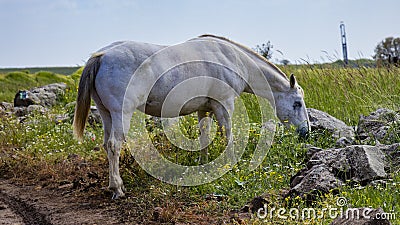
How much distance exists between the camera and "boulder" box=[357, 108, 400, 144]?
6.25 m

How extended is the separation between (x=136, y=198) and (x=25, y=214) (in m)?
1.10

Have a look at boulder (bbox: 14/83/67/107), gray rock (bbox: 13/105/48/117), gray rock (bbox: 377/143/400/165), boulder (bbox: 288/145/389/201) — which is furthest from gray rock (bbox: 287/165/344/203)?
boulder (bbox: 14/83/67/107)

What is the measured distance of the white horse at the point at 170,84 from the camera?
18.8ft

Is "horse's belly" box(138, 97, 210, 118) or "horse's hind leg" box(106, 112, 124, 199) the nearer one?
"horse's hind leg" box(106, 112, 124, 199)

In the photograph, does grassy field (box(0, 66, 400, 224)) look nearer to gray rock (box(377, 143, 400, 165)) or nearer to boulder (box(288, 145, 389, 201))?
boulder (box(288, 145, 389, 201))

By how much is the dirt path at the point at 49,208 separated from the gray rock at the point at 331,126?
9.19ft

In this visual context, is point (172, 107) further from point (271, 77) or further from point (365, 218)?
point (365, 218)

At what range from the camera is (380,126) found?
22.0 ft

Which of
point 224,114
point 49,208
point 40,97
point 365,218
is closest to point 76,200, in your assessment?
point 49,208

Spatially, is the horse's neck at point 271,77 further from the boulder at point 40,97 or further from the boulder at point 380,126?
the boulder at point 40,97

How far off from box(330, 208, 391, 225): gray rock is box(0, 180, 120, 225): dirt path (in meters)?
2.26

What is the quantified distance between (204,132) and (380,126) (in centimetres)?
211

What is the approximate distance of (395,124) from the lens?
6.34 metres

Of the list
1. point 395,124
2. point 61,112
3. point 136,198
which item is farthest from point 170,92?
point 61,112
